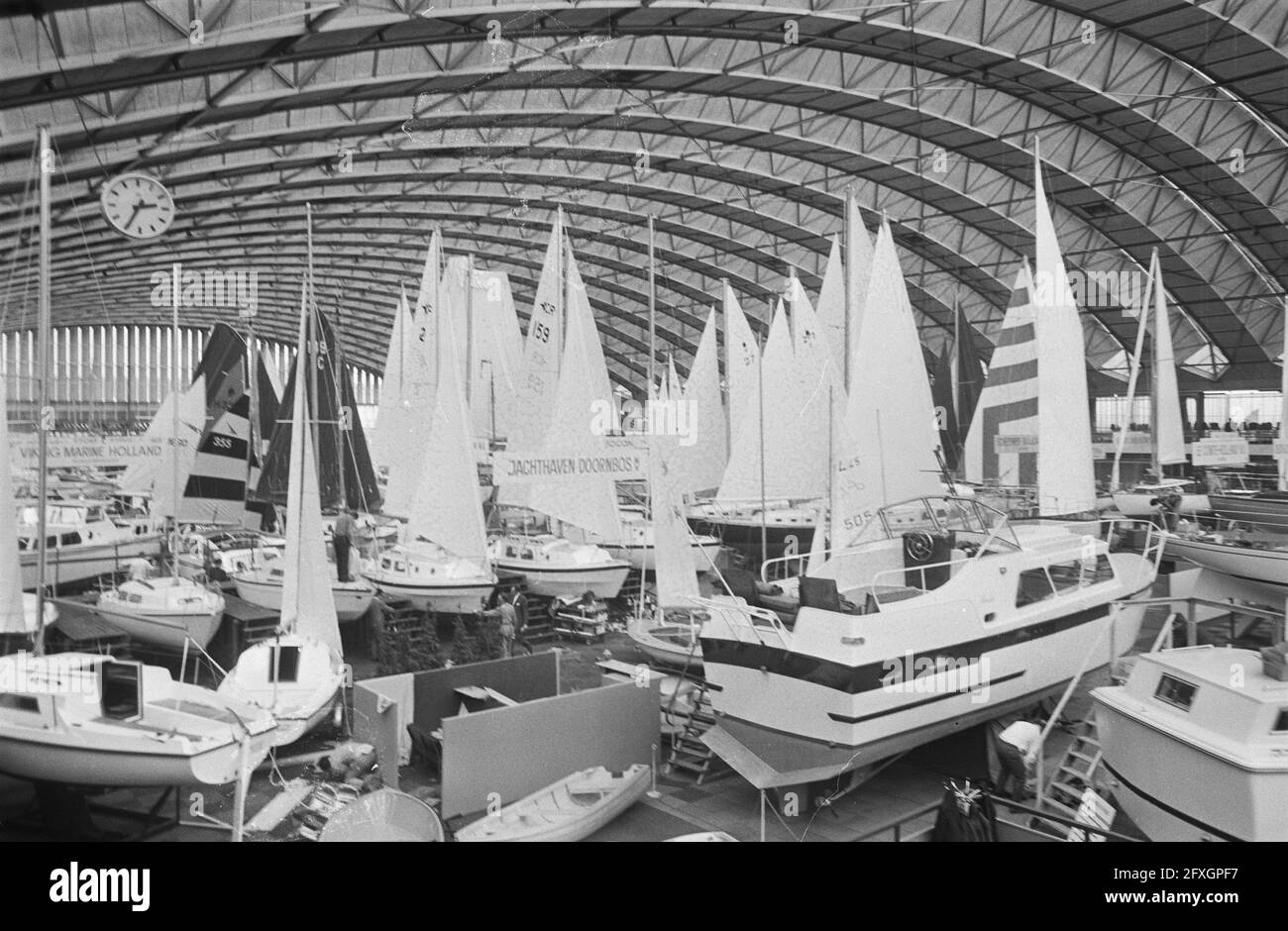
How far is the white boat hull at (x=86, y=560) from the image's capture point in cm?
558

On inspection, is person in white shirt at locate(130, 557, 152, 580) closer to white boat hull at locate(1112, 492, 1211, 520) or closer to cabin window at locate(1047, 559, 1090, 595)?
cabin window at locate(1047, 559, 1090, 595)

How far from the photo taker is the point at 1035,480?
22.9 feet

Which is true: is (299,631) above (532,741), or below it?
above

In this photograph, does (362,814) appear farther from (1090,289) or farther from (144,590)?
(1090,289)

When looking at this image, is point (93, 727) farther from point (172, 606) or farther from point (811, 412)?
point (811, 412)

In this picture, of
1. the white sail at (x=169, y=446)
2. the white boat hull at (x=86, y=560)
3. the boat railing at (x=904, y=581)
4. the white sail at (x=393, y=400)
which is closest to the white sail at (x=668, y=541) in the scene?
the boat railing at (x=904, y=581)

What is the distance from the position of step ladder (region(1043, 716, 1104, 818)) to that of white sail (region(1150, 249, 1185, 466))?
16.5 ft

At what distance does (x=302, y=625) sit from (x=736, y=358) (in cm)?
797

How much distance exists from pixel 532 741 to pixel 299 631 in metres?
2.28

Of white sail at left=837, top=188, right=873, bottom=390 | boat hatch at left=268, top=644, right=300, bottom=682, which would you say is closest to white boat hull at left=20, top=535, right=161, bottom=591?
boat hatch at left=268, top=644, right=300, bottom=682

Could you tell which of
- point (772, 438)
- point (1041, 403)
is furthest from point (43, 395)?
point (1041, 403)

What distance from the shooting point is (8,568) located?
16.6 feet
